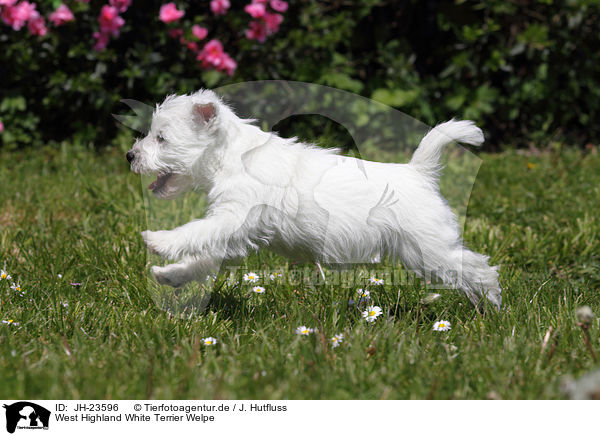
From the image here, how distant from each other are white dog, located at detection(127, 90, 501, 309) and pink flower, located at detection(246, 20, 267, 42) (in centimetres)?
294

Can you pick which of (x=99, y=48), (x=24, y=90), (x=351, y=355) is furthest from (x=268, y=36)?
(x=351, y=355)

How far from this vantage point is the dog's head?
250cm

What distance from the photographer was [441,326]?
102 inches

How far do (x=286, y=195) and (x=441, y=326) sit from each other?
87 cm

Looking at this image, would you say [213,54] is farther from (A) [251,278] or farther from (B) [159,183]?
(B) [159,183]

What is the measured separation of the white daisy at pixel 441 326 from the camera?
→ 2.56 meters

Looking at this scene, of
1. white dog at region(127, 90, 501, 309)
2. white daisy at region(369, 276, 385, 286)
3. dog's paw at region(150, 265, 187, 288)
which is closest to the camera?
white dog at region(127, 90, 501, 309)

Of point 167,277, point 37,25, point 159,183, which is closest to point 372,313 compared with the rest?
point 167,277

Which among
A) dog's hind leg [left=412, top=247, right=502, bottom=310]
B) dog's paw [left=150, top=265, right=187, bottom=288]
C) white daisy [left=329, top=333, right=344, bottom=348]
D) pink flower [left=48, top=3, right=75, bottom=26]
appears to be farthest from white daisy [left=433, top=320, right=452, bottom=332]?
pink flower [left=48, top=3, right=75, bottom=26]

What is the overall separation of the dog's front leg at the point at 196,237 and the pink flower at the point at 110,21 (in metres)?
3.36
